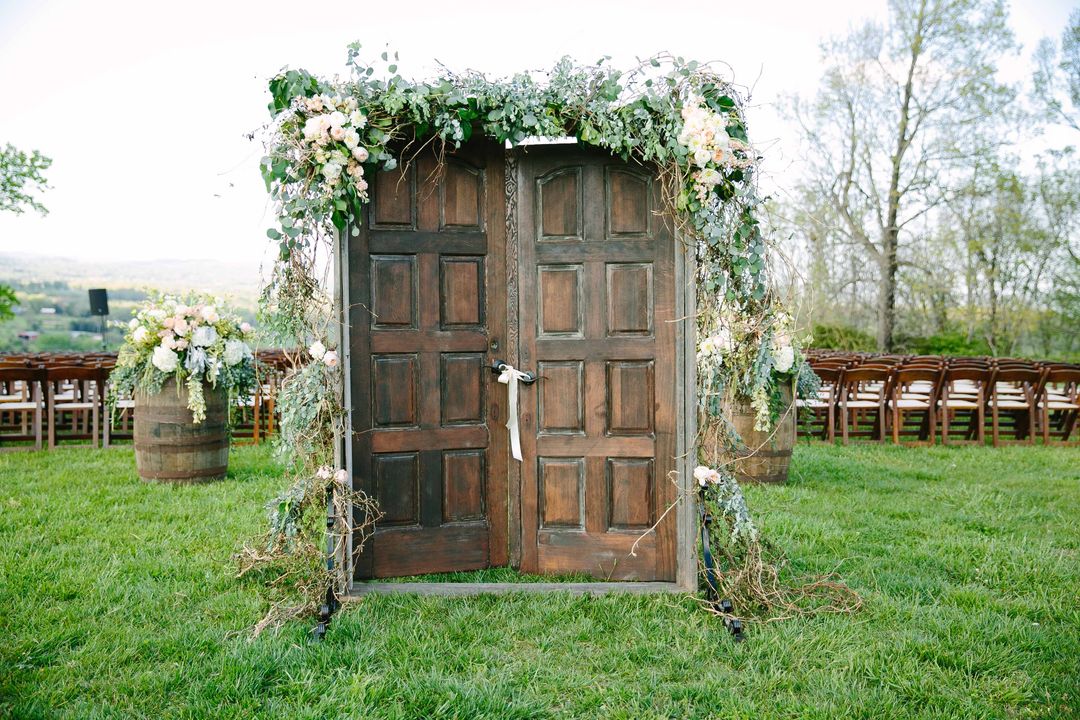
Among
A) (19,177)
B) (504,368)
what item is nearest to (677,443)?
(504,368)

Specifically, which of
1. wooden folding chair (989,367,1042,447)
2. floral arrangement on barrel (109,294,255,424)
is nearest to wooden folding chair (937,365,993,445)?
wooden folding chair (989,367,1042,447)

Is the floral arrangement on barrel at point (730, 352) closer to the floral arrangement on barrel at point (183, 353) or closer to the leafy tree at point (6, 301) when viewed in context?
the floral arrangement on barrel at point (183, 353)

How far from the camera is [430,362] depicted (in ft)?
13.7

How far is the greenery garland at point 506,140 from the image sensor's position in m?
3.61

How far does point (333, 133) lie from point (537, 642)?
2.56m

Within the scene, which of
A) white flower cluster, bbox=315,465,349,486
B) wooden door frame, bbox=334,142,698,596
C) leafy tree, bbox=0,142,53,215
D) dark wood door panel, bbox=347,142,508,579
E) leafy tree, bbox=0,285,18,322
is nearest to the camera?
white flower cluster, bbox=315,465,349,486

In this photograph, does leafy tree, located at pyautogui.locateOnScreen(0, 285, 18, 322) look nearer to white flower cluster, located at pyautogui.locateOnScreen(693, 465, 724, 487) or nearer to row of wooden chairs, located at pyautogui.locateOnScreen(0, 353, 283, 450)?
row of wooden chairs, located at pyautogui.locateOnScreen(0, 353, 283, 450)

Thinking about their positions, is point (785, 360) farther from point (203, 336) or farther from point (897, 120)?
point (897, 120)

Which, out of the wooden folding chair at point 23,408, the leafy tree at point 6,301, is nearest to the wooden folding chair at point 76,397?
the wooden folding chair at point 23,408

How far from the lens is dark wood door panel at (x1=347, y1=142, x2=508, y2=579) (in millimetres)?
4055

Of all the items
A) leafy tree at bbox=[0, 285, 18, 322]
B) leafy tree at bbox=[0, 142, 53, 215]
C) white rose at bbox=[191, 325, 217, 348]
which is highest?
leafy tree at bbox=[0, 142, 53, 215]

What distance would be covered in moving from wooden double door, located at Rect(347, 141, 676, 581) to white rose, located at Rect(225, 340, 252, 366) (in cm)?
311

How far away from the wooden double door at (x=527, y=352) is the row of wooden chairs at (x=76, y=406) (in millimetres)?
3333

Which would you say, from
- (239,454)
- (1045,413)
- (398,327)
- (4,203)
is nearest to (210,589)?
(398,327)
